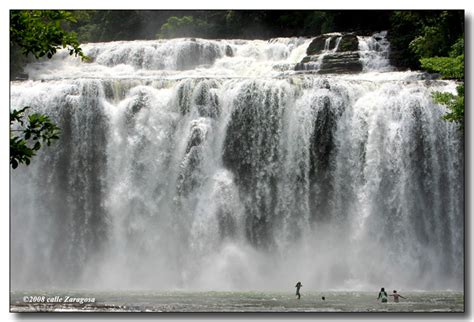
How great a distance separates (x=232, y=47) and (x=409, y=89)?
8.45 ft

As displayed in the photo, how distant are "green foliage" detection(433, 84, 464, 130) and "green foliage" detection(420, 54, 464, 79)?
19cm

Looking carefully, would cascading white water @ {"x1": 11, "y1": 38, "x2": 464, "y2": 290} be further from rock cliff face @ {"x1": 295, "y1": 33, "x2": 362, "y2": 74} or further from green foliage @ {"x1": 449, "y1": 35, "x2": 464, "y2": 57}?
green foliage @ {"x1": 449, "y1": 35, "x2": 464, "y2": 57}

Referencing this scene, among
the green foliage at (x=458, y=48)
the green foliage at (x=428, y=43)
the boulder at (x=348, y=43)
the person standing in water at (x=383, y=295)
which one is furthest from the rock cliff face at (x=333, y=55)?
the person standing in water at (x=383, y=295)

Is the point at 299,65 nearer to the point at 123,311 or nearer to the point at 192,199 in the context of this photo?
the point at 192,199

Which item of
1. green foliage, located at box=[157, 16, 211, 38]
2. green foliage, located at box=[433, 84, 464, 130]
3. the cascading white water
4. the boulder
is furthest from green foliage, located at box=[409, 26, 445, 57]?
green foliage, located at box=[157, 16, 211, 38]

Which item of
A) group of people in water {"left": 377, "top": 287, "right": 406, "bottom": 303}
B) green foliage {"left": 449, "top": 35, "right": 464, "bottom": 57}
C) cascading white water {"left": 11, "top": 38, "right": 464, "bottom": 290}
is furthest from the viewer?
cascading white water {"left": 11, "top": 38, "right": 464, "bottom": 290}

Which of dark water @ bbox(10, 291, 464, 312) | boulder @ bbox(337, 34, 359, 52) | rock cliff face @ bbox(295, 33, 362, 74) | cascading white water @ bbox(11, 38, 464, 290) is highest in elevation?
boulder @ bbox(337, 34, 359, 52)

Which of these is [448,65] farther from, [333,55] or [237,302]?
[237,302]

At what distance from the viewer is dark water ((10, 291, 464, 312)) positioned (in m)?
11.3

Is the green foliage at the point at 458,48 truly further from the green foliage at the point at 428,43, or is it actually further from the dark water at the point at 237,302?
the dark water at the point at 237,302

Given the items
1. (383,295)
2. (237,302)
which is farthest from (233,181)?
(383,295)
